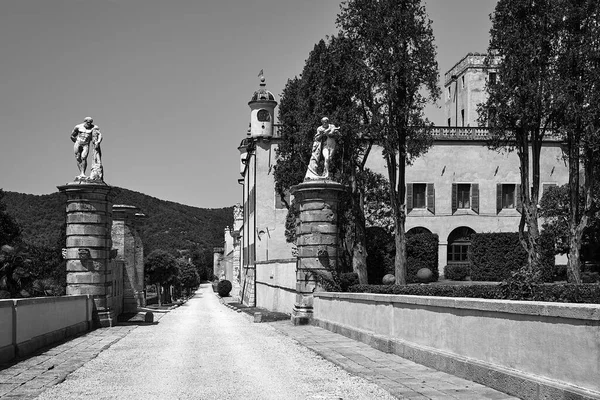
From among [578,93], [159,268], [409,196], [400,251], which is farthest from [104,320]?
[159,268]

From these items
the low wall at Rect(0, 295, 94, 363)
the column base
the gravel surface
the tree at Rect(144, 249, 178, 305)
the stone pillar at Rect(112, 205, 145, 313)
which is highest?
the stone pillar at Rect(112, 205, 145, 313)

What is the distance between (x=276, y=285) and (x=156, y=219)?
127 meters

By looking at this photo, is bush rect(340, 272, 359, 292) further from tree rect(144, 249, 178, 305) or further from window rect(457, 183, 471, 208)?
tree rect(144, 249, 178, 305)

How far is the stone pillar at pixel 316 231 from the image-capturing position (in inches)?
930

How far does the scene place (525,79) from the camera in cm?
2834

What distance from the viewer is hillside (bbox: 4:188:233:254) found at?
10094 centimetres

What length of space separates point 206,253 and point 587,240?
5102 inches

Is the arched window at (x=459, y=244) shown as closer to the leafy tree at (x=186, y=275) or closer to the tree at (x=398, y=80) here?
the tree at (x=398, y=80)

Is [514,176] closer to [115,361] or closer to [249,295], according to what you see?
[249,295]

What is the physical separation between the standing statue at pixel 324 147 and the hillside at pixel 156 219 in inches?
2749

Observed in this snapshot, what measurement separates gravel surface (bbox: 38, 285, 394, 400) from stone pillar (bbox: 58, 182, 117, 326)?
503cm

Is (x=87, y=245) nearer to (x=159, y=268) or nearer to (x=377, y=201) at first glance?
(x=377, y=201)

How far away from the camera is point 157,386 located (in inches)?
432

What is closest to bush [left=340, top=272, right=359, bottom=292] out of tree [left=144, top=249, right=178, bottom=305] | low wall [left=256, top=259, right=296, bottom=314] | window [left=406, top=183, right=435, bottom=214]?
low wall [left=256, top=259, right=296, bottom=314]
